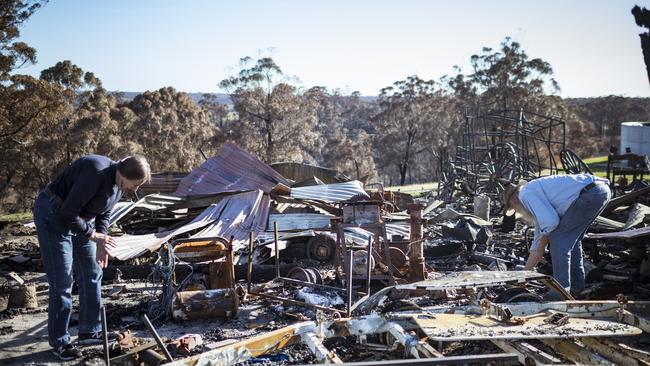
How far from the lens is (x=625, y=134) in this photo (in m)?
35.0

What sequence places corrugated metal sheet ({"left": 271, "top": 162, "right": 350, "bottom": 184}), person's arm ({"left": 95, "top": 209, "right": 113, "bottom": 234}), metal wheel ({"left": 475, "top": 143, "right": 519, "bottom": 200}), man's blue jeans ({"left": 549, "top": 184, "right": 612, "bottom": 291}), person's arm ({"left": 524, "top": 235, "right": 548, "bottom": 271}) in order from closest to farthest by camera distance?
1. person's arm ({"left": 95, "top": 209, "right": 113, "bottom": 234})
2. person's arm ({"left": 524, "top": 235, "right": 548, "bottom": 271})
3. man's blue jeans ({"left": 549, "top": 184, "right": 612, "bottom": 291})
4. metal wheel ({"left": 475, "top": 143, "right": 519, "bottom": 200})
5. corrugated metal sheet ({"left": 271, "top": 162, "right": 350, "bottom": 184})

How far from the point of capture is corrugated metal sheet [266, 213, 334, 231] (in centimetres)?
1064

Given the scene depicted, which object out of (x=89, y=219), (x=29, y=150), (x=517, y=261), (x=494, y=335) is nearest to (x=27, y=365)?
(x=89, y=219)

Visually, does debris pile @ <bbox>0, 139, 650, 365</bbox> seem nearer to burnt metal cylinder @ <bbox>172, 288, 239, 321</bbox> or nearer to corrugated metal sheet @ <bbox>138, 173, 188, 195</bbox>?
burnt metal cylinder @ <bbox>172, 288, 239, 321</bbox>

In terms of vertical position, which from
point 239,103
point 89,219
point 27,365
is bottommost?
point 27,365

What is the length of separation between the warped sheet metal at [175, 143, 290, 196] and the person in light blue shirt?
303 inches

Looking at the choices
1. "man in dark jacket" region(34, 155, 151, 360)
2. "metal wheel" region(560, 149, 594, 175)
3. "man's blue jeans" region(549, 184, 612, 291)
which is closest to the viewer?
"man in dark jacket" region(34, 155, 151, 360)

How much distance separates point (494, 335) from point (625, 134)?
35.8 m

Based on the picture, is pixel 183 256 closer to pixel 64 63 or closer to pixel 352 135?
pixel 64 63

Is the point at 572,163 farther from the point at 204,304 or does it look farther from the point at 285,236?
the point at 204,304

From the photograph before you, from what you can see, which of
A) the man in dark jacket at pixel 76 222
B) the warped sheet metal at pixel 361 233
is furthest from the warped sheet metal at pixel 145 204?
the man in dark jacket at pixel 76 222

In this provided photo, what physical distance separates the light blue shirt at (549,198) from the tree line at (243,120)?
14137 mm

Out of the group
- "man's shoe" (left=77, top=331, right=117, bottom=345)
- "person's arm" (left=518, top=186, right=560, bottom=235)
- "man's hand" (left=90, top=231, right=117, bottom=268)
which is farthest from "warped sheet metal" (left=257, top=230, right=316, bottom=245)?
"person's arm" (left=518, top=186, right=560, bottom=235)

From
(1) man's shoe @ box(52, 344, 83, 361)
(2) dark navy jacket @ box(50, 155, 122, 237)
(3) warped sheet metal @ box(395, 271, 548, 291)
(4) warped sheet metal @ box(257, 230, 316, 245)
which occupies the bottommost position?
(1) man's shoe @ box(52, 344, 83, 361)
